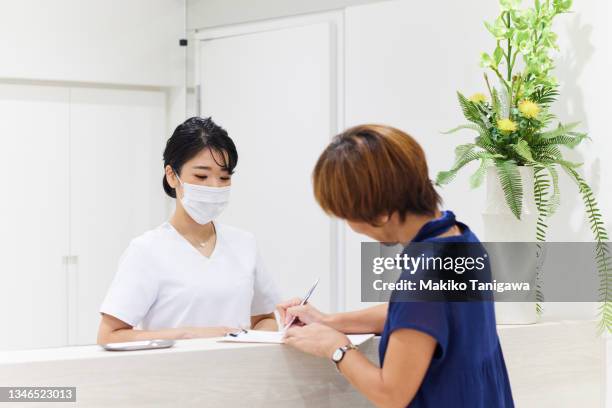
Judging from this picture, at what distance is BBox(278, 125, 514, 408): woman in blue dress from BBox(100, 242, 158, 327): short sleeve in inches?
28.4

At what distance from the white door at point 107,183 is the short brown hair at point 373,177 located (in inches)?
111

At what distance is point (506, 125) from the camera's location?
240 centimetres

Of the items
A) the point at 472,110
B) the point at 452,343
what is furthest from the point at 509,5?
the point at 452,343

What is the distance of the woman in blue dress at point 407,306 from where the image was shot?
5.16 ft

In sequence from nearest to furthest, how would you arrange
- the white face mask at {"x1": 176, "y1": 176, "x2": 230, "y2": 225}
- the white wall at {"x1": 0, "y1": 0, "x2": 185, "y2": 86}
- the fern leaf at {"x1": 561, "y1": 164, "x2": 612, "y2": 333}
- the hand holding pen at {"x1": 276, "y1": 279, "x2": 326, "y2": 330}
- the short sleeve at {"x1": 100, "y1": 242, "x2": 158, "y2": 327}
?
the hand holding pen at {"x1": 276, "y1": 279, "x2": 326, "y2": 330} < the short sleeve at {"x1": 100, "y1": 242, "x2": 158, "y2": 327} < the white face mask at {"x1": 176, "y1": 176, "x2": 230, "y2": 225} < the fern leaf at {"x1": 561, "y1": 164, "x2": 612, "y2": 333} < the white wall at {"x1": 0, "y1": 0, "x2": 185, "y2": 86}

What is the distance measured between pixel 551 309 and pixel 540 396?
49 cm

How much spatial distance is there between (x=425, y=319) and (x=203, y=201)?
36.7 inches

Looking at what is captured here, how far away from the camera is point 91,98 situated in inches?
168

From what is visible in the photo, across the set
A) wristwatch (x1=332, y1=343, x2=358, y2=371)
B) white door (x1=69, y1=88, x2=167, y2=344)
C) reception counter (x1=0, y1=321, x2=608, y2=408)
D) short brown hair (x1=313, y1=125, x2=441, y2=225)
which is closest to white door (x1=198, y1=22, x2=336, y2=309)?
white door (x1=69, y1=88, x2=167, y2=344)

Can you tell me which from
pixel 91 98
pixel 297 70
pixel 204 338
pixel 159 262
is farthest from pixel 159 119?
pixel 204 338

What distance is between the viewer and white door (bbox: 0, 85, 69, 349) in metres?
4.01

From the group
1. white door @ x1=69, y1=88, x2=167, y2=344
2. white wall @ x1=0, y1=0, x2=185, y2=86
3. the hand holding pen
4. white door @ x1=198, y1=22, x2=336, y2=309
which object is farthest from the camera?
white door @ x1=69, y1=88, x2=167, y2=344

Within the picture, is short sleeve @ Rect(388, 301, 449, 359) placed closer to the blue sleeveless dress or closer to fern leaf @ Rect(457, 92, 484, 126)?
the blue sleeveless dress

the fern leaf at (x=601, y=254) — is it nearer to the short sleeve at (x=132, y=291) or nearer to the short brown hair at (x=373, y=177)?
the short brown hair at (x=373, y=177)
